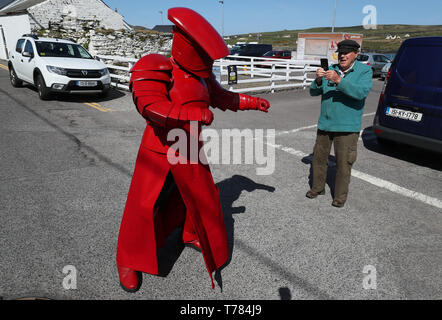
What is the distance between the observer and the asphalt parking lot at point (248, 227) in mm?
2428

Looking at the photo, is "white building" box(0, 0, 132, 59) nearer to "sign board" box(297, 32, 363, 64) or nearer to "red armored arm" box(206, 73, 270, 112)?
"sign board" box(297, 32, 363, 64)

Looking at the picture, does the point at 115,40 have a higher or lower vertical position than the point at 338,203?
higher

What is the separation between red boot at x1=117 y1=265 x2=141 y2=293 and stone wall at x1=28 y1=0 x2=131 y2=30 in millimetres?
22169

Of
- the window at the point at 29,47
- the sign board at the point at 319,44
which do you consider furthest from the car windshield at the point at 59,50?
the sign board at the point at 319,44

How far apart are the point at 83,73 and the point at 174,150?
8192mm

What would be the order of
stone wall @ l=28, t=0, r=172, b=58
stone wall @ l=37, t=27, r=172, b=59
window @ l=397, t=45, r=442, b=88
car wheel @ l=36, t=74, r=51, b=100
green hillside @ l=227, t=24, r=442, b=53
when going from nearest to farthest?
window @ l=397, t=45, r=442, b=88 → car wheel @ l=36, t=74, r=51, b=100 → stone wall @ l=37, t=27, r=172, b=59 → stone wall @ l=28, t=0, r=172, b=58 → green hillside @ l=227, t=24, r=442, b=53

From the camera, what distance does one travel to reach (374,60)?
2106 cm

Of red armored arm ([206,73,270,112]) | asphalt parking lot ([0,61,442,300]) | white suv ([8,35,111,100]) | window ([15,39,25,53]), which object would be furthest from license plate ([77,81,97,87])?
red armored arm ([206,73,270,112])

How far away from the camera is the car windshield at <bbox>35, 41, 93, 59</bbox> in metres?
9.66

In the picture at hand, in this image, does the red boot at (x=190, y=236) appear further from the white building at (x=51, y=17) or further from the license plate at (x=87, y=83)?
the white building at (x=51, y=17)

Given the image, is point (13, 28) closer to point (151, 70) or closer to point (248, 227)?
point (248, 227)

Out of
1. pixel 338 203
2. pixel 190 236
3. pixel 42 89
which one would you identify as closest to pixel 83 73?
pixel 42 89

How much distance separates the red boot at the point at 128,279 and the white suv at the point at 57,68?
792 cm
